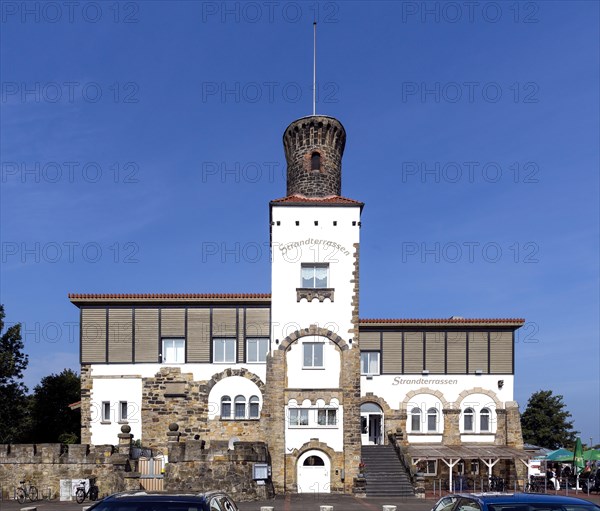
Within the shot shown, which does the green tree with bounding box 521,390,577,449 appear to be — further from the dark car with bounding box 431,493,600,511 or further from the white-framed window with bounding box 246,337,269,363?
the dark car with bounding box 431,493,600,511

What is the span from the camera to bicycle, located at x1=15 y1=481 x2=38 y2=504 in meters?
27.3

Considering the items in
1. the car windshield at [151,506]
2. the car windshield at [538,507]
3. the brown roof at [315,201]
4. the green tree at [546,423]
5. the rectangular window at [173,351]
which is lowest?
the green tree at [546,423]

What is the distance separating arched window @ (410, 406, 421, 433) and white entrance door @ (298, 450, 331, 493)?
7.90 metres

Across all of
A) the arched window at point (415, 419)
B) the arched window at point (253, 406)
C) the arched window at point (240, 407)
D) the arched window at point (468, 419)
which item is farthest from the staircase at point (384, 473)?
the arched window at point (240, 407)

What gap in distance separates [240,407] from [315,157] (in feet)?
43.4

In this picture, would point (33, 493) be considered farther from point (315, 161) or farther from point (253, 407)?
point (315, 161)

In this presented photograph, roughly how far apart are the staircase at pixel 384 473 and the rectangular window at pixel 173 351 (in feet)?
34.3

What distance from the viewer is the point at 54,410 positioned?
4697 centimetres

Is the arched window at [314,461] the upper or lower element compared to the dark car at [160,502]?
lower

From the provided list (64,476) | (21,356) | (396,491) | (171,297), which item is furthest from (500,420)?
(21,356)

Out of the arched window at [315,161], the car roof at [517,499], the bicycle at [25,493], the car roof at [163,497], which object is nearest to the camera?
the car roof at [163,497]

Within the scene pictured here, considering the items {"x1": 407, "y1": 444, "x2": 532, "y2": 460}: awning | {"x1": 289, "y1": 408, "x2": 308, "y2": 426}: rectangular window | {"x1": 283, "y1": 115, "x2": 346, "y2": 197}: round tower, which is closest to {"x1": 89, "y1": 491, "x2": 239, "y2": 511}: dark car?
{"x1": 289, "y1": 408, "x2": 308, "y2": 426}: rectangular window

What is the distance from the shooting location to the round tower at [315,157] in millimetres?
34062

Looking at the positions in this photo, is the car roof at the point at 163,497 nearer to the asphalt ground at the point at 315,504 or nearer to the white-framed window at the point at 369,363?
the asphalt ground at the point at 315,504
